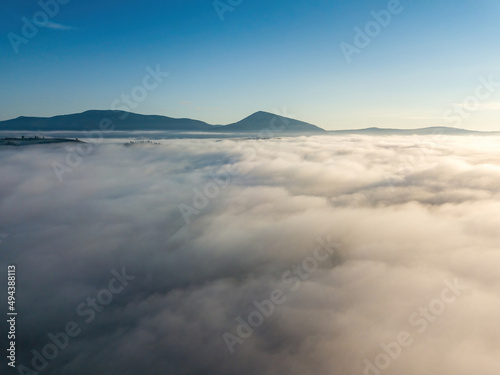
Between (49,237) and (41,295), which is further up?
(49,237)

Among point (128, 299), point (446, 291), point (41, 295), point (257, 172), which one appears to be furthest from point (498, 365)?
point (257, 172)

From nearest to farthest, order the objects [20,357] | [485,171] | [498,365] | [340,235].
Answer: [498,365]
[20,357]
[340,235]
[485,171]

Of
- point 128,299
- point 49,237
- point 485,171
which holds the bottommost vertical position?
point 128,299

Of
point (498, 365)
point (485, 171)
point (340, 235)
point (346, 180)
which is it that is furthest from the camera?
point (346, 180)

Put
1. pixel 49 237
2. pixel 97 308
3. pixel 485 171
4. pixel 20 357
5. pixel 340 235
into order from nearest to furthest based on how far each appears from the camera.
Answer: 1. pixel 20 357
2. pixel 97 308
3. pixel 49 237
4. pixel 340 235
5. pixel 485 171

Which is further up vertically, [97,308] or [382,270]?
[382,270]

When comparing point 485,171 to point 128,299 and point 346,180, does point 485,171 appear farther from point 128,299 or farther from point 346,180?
point 128,299

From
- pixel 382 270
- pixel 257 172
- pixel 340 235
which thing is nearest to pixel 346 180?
pixel 257 172

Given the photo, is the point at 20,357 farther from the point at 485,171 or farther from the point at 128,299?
the point at 485,171

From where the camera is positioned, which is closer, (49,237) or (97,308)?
(97,308)
